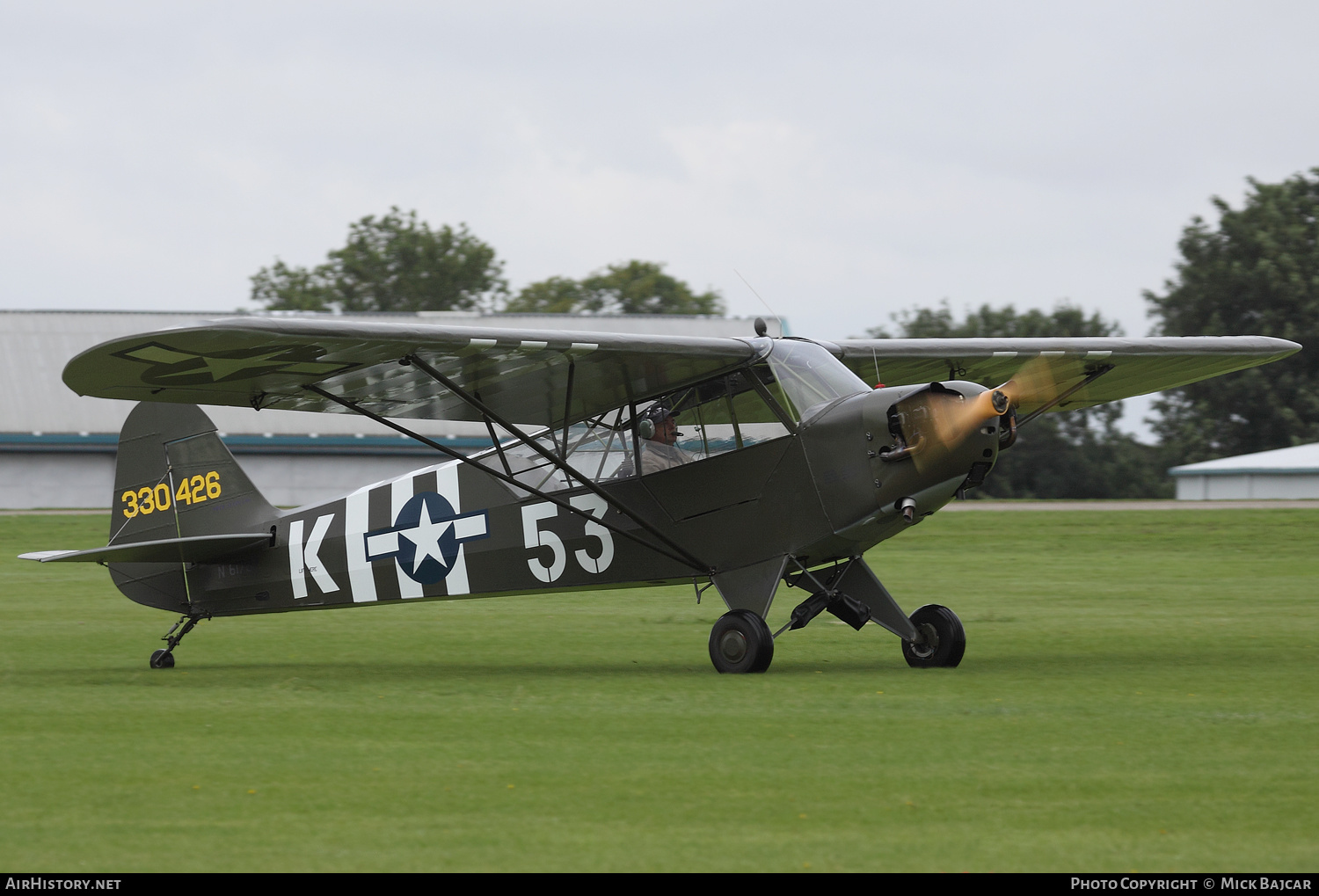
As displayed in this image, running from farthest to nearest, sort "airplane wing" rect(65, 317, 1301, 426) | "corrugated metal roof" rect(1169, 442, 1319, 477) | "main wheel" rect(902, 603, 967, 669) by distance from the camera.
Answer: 1. "corrugated metal roof" rect(1169, 442, 1319, 477)
2. "main wheel" rect(902, 603, 967, 669)
3. "airplane wing" rect(65, 317, 1301, 426)

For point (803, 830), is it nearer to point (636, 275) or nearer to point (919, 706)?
point (919, 706)

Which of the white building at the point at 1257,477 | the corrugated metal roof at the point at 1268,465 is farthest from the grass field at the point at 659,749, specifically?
the corrugated metal roof at the point at 1268,465

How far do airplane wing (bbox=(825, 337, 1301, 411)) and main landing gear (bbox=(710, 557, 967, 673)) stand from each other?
2.29 meters

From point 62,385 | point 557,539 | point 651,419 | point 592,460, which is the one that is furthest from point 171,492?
point 62,385

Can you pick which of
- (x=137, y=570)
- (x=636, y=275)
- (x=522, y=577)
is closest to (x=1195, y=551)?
(x=522, y=577)

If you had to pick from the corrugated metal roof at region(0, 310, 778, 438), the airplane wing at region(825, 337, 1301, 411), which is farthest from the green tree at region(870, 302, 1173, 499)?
the airplane wing at region(825, 337, 1301, 411)

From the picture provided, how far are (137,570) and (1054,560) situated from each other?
726 inches

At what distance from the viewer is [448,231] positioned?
9338cm

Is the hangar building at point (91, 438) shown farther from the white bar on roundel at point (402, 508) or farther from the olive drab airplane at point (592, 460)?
the white bar on roundel at point (402, 508)

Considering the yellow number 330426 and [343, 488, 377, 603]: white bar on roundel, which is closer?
[343, 488, 377, 603]: white bar on roundel

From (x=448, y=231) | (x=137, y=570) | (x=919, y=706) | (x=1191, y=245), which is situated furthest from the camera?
(x=448, y=231)

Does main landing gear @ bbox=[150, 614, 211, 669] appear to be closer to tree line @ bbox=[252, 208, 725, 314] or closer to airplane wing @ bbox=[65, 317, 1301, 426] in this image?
airplane wing @ bbox=[65, 317, 1301, 426]

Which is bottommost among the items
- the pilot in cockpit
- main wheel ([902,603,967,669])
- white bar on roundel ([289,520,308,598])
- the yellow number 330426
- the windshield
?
main wheel ([902,603,967,669])

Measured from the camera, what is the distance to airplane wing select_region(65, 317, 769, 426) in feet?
32.7
